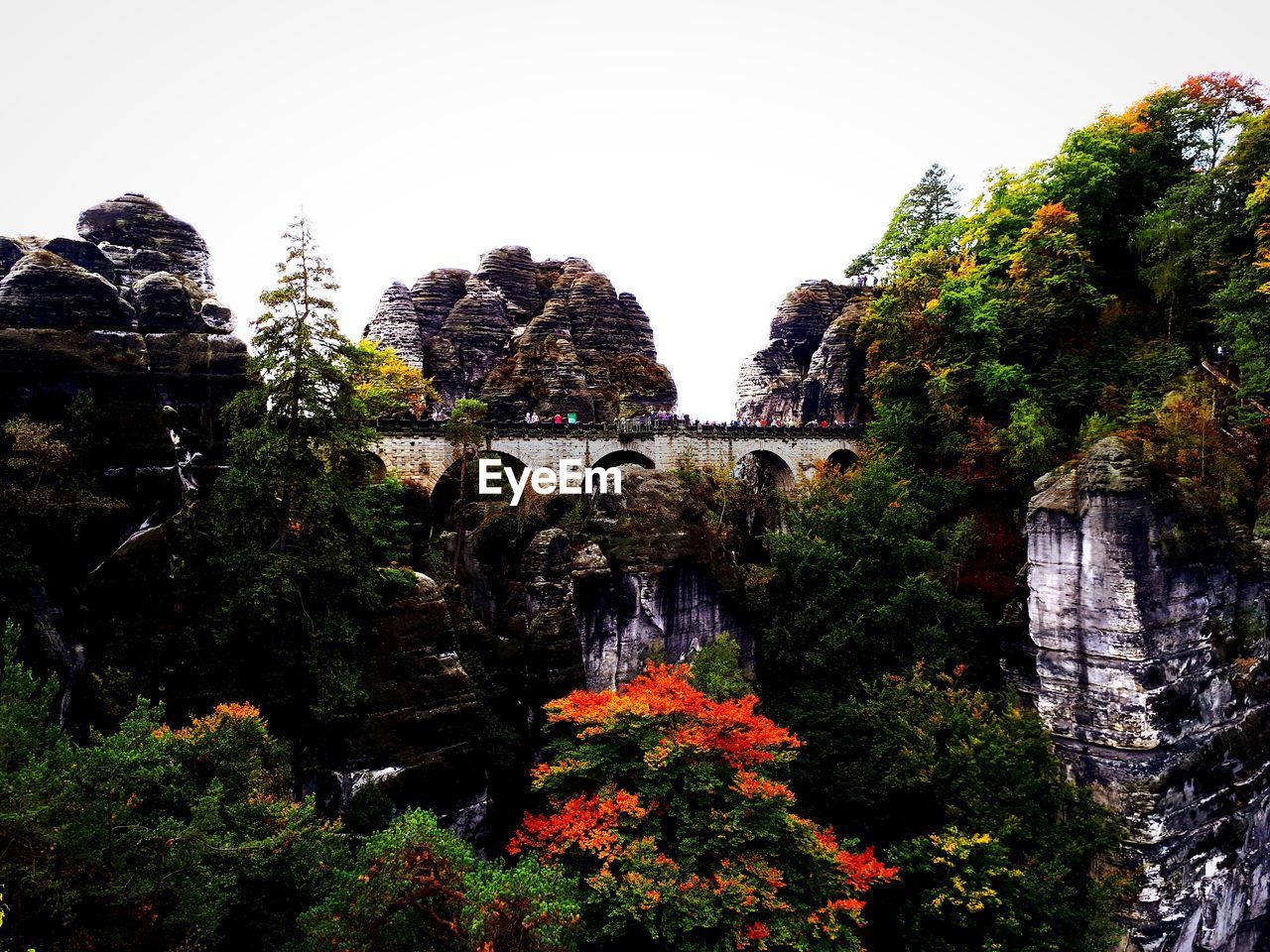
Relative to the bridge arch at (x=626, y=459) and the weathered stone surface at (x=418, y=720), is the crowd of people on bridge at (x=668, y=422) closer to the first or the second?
the bridge arch at (x=626, y=459)

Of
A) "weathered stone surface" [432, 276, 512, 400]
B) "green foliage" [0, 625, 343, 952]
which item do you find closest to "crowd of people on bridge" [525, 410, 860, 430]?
"weathered stone surface" [432, 276, 512, 400]

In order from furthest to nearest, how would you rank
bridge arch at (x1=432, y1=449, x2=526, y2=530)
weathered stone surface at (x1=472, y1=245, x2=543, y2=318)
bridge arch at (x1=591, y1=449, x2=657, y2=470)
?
weathered stone surface at (x1=472, y1=245, x2=543, y2=318) < bridge arch at (x1=591, y1=449, x2=657, y2=470) < bridge arch at (x1=432, y1=449, x2=526, y2=530)

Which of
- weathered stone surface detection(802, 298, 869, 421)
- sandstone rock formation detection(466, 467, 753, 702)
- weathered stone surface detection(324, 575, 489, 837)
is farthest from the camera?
weathered stone surface detection(802, 298, 869, 421)

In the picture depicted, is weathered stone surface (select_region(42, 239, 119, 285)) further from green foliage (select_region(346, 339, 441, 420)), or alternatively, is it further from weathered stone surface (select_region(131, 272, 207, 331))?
green foliage (select_region(346, 339, 441, 420))

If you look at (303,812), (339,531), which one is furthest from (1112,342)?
(303,812)

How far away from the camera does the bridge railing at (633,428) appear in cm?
3016

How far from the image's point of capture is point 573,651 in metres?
22.5

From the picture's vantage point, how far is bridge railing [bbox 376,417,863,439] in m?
30.2

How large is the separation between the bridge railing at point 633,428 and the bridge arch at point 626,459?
1.02 m

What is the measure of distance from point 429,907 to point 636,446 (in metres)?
25.2

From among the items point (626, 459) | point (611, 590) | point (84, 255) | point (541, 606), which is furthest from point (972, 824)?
point (84, 255)

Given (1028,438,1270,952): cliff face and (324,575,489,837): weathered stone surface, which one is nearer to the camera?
(324,575,489,837): weathered stone surface

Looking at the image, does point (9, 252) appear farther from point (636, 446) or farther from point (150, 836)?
point (636, 446)

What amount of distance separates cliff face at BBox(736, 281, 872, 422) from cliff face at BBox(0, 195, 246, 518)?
1225 inches
